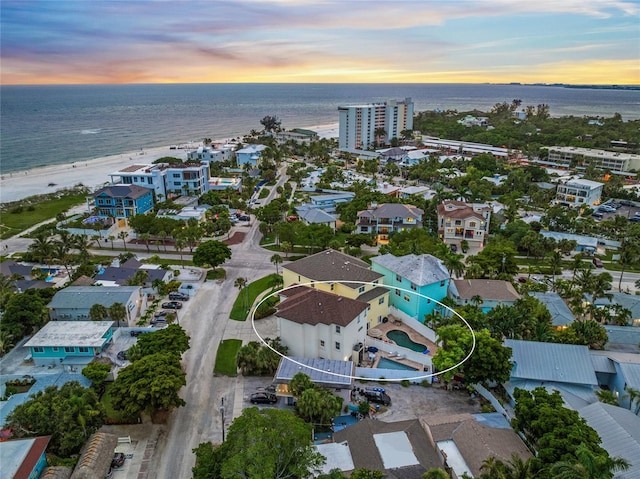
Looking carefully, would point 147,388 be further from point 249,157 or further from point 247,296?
point 249,157

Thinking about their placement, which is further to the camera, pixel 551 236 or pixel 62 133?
pixel 62 133

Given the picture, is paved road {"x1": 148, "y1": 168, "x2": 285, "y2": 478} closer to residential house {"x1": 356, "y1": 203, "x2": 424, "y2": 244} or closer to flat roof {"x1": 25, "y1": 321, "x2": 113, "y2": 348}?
flat roof {"x1": 25, "y1": 321, "x2": 113, "y2": 348}

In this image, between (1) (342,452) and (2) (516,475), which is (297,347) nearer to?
(1) (342,452)

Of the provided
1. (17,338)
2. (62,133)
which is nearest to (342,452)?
(17,338)

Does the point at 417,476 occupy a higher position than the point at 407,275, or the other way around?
the point at 407,275

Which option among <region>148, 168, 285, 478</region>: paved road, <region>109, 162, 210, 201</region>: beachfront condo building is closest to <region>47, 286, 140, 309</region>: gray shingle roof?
<region>148, 168, 285, 478</region>: paved road

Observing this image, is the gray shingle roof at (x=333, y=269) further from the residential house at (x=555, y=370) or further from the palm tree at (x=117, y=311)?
the palm tree at (x=117, y=311)

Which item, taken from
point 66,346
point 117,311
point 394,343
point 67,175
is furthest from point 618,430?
point 67,175

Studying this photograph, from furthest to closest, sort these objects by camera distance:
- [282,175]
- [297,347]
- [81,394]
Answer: [282,175], [297,347], [81,394]
